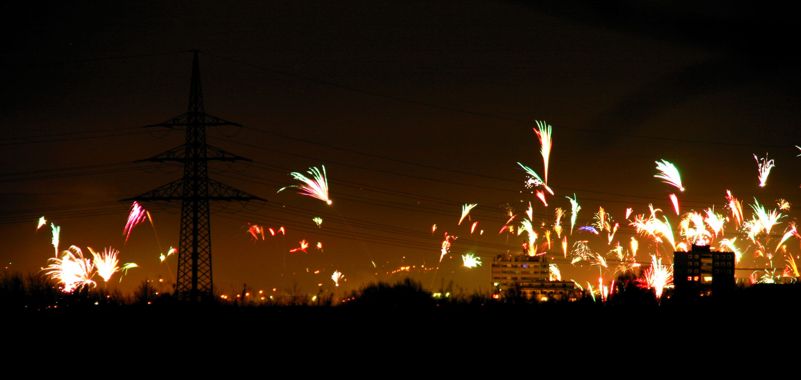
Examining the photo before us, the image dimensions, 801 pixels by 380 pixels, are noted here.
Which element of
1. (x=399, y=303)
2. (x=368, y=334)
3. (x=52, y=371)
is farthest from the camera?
(x=399, y=303)

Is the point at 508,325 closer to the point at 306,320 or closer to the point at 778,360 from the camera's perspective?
the point at 306,320

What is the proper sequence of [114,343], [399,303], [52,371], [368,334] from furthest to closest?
[399,303] < [368,334] < [114,343] < [52,371]

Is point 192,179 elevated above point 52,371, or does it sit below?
A: above

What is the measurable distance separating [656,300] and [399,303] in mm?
17101

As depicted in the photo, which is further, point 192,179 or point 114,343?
point 192,179

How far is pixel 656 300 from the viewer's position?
6525cm

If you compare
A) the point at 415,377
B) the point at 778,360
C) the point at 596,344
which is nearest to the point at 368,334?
the point at 415,377

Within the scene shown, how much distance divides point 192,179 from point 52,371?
52.7ft

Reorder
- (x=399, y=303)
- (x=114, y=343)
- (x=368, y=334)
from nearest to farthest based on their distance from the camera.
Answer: (x=114, y=343) → (x=368, y=334) → (x=399, y=303)

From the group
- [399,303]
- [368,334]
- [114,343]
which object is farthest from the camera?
[399,303]

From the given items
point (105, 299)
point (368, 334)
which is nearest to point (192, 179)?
point (105, 299)

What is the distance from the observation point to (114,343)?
52438mm

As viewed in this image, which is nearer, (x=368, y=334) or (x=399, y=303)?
(x=368, y=334)

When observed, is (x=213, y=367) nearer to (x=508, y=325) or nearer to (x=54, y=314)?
(x=54, y=314)
